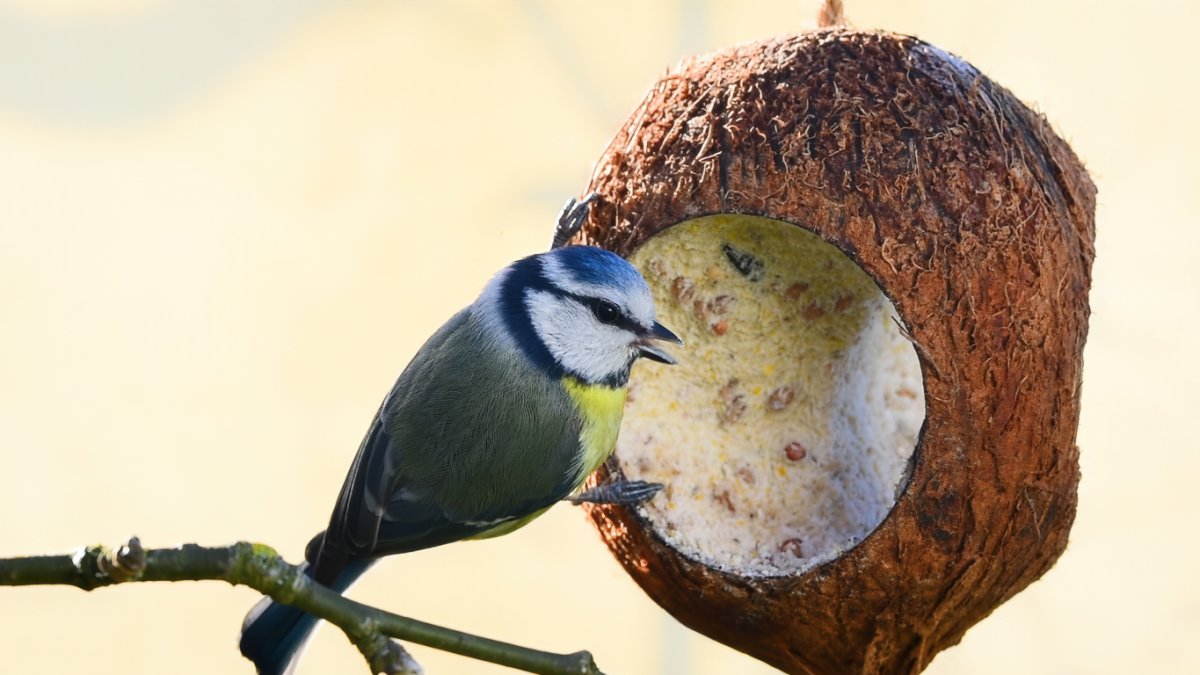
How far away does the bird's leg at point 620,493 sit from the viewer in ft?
6.29

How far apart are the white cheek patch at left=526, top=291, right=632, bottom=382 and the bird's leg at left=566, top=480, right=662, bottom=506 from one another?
18cm

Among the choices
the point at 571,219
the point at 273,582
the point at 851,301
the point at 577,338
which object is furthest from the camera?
the point at 851,301

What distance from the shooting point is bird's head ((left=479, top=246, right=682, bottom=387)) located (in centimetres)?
174

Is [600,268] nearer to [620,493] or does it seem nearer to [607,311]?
[607,311]

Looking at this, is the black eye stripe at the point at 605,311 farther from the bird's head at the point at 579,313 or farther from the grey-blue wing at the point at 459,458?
the grey-blue wing at the point at 459,458

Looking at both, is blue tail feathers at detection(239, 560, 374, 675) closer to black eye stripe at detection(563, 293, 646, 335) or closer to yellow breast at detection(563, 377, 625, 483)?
yellow breast at detection(563, 377, 625, 483)

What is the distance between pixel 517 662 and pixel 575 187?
1.54 m

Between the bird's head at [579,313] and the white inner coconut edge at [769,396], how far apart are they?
0.67ft

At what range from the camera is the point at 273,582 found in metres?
1.25

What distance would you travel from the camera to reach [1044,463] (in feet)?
5.82

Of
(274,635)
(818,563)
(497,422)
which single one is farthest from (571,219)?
(274,635)

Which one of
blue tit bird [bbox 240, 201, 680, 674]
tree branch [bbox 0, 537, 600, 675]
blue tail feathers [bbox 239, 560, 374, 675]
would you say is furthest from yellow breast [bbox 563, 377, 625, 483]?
tree branch [bbox 0, 537, 600, 675]

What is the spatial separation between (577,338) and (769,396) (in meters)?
0.45

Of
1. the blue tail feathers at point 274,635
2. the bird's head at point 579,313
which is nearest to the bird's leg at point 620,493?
the bird's head at point 579,313
